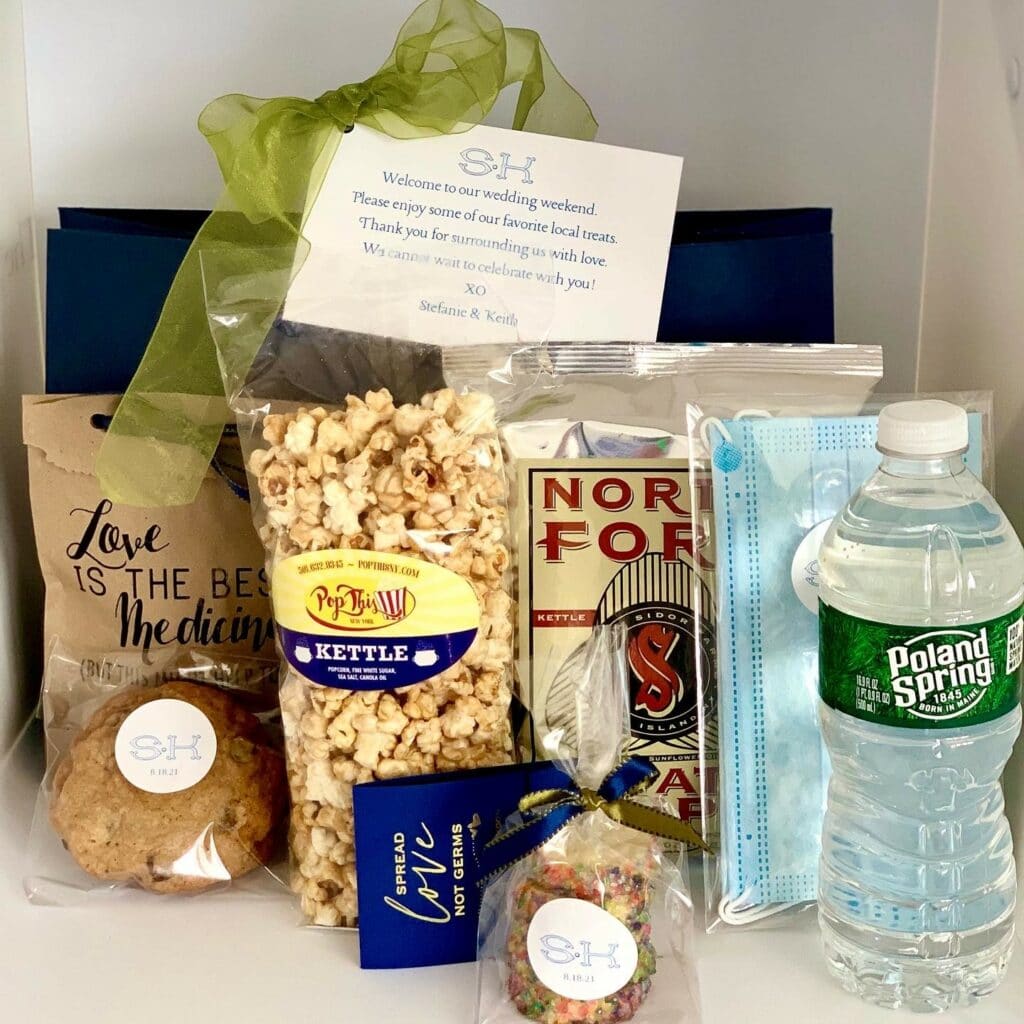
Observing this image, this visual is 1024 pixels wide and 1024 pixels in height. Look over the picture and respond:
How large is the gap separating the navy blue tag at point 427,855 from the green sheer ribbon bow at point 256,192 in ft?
0.92

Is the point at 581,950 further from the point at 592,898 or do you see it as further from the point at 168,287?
the point at 168,287

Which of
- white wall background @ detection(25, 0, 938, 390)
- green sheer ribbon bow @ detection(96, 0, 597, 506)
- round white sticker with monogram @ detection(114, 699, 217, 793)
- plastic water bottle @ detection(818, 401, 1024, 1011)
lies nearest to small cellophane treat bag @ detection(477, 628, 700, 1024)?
plastic water bottle @ detection(818, 401, 1024, 1011)

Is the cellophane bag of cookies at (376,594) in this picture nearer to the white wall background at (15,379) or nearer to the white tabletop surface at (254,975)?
the white tabletop surface at (254,975)

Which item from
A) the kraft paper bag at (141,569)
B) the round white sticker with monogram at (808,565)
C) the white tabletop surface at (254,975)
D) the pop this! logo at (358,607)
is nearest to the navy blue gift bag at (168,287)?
the kraft paper bag at (141,569)

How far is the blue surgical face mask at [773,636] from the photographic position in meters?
0.82

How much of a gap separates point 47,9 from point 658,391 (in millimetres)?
623

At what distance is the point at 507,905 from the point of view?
75 cm

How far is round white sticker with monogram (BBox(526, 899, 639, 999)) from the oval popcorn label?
17cm

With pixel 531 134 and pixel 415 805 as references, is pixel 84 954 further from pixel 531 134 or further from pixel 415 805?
pixel 531 134

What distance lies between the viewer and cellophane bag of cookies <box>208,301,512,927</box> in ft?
2.54

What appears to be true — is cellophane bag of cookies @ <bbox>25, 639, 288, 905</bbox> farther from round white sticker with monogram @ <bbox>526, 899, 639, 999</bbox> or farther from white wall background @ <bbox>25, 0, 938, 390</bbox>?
white wall background @ <bbox>25, 0, 938, 390</bbox>

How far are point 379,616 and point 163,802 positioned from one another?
22 cm

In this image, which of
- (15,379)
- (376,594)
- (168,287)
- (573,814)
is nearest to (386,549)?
(376,594)

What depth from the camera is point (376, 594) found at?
0.77 m
